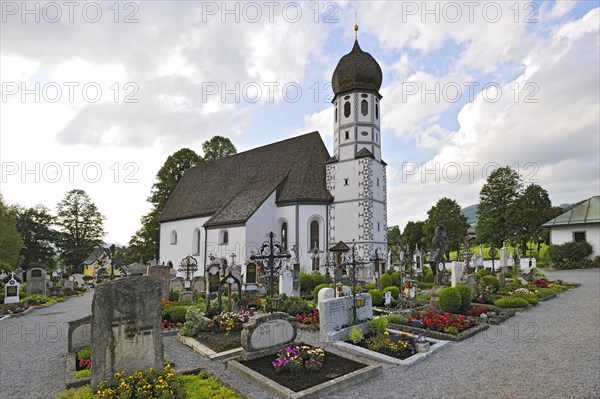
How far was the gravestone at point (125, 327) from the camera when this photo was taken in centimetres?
508

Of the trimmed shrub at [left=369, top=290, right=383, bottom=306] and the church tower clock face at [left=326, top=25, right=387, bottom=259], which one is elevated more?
the church tower clock face at [left=326, top=25, right=387, bottom=259]

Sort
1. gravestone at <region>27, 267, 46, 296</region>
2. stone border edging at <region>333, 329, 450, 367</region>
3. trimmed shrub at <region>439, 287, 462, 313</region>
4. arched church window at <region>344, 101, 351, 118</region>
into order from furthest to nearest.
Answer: arched church window at <region>344, 101, 351, 118</region>, gravestone at <region>27, 267, 46, 296</region>, trimmed shrub at <region>439, 287, 462, 313</region>, stone border edging at <region>333, 329, 450, 367</region>

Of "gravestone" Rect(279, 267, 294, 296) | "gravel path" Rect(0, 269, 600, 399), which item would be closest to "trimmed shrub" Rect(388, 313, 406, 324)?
"gravel path" Rect(0, 269, 600, 399)

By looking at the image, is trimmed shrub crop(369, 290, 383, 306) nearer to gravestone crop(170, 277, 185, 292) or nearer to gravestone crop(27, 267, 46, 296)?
gravestone crop(170, 277, 185, 292)

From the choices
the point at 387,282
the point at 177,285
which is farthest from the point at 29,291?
the point at 387,282

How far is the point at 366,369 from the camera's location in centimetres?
627

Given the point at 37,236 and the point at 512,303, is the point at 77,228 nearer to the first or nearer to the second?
the point at 37,236

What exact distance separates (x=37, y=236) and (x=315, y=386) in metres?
50.5

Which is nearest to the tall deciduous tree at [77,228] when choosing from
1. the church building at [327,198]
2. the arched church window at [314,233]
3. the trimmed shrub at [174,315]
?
the church building at [327,198]

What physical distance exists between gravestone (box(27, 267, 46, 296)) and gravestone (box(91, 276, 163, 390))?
1785 centimetres

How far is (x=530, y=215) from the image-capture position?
3800 cm

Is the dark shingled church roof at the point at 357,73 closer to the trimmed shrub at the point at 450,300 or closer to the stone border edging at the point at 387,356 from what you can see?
the trimmed shrub at the point at 450,300

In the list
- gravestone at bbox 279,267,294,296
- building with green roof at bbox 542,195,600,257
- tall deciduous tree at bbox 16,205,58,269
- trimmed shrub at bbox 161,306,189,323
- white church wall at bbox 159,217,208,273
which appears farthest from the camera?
tall deciduous tree at bbox 16,205,58,269

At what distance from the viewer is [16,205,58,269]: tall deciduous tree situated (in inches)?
1703
